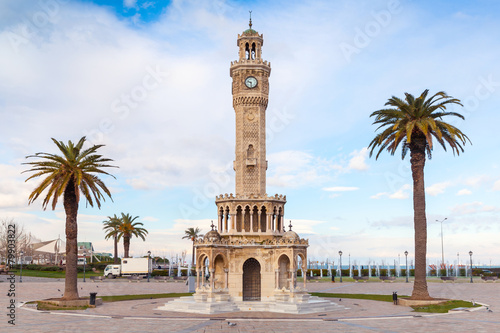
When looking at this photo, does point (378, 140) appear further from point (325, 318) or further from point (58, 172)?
point (58, 172)

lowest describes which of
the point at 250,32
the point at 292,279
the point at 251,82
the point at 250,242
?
the point at 292,279

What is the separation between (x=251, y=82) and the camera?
44938mm

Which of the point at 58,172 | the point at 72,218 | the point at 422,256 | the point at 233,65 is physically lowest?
the point at 422,256

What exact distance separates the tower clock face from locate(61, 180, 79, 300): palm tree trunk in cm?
1815

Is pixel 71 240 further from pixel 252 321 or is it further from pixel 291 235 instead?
pixel 291 235

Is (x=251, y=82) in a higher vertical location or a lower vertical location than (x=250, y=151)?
higher

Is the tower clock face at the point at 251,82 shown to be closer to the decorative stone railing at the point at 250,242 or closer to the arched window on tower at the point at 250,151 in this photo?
the arched window on tower at the point at 250,151

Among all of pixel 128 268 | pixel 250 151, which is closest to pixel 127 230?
pixel 128 268

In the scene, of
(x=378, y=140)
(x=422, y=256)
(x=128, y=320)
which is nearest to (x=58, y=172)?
(x=128, y=320)

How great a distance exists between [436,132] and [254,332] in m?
23.7

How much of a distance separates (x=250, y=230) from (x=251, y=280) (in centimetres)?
429

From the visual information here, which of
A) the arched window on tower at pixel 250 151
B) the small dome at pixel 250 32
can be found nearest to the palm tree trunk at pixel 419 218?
the arched window on tower at pixel 250 151

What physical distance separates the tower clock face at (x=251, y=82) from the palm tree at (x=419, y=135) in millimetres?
11987

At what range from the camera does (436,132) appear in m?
39.1
